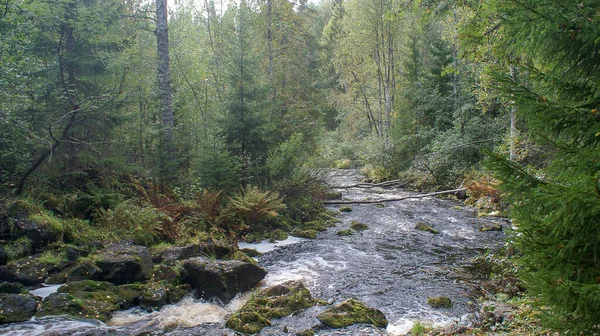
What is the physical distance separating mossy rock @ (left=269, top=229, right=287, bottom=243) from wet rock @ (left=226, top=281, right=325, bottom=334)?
4047 mm

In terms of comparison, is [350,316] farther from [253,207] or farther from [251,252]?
[253,207]

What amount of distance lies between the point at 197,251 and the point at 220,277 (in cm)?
188

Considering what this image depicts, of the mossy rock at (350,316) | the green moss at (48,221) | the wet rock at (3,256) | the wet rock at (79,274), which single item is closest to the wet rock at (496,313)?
the mossy rock at (350,316)

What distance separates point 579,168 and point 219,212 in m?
9.50

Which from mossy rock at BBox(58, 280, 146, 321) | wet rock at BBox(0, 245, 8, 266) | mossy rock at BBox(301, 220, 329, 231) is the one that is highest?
wet rock at BBox(0, 245, 8, 266)

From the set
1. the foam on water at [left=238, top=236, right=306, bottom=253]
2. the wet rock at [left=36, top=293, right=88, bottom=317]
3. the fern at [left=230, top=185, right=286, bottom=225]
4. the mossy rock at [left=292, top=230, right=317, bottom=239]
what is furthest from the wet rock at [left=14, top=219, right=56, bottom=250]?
the mossy rock at [left=292, top=230, right=317, bottom=239]

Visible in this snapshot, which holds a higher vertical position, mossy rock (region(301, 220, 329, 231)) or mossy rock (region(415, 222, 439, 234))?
mossy rock (region(301, 220, 329, 231))

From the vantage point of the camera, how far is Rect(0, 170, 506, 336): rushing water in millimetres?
5688

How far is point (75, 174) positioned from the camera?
32.2 ft

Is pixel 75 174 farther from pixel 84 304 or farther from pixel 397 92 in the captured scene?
pixel 397 92

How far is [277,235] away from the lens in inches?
449

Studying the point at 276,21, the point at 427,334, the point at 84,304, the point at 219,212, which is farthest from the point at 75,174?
the point at 276,21

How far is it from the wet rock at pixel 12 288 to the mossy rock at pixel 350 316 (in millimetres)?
4693

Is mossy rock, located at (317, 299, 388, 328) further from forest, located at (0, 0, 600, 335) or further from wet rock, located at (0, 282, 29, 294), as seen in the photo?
wet rock, located at (0, 282, 29, 294)
